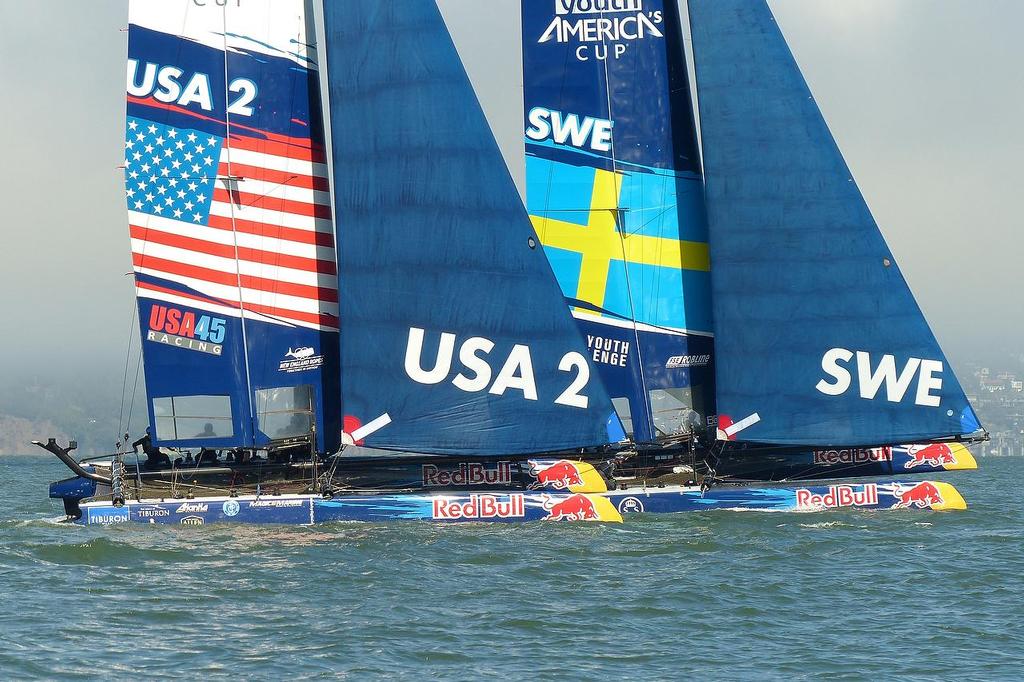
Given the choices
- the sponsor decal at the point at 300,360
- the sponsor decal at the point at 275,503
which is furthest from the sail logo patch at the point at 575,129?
the sponsor decal at the point at 275,503

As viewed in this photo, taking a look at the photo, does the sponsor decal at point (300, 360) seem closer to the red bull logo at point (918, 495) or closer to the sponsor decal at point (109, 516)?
the sponsor decal at point (109, 516)

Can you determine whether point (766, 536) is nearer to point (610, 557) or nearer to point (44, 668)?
point (610, 557)

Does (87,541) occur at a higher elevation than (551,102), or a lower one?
lower

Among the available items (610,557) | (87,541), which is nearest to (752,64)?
(610,557)

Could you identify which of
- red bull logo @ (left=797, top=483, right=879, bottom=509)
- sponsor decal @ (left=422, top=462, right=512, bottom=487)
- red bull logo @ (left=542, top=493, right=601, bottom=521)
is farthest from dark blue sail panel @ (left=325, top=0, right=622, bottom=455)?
red bull logo @ (left=797, top=483, right=879, bottom=509)

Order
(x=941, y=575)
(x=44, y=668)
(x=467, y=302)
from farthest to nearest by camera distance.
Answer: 1. (x=467, y=302)
2. (x=941, y=575)
3. (x=44, y=668)

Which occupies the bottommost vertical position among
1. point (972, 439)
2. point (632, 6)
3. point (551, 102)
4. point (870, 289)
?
point (972, 439)

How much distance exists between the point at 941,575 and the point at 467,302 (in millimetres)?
9818

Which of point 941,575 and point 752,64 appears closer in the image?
point 941,575

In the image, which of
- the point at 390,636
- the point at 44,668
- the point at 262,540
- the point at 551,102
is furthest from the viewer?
the point at 551,102

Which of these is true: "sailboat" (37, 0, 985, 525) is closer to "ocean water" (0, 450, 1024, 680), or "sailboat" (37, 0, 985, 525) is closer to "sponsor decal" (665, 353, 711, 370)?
"sponsor decal" (665, 353, 711, 370)

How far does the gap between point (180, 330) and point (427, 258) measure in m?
5.02

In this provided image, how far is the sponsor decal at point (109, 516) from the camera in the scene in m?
25.4

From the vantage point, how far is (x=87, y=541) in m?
24.7
